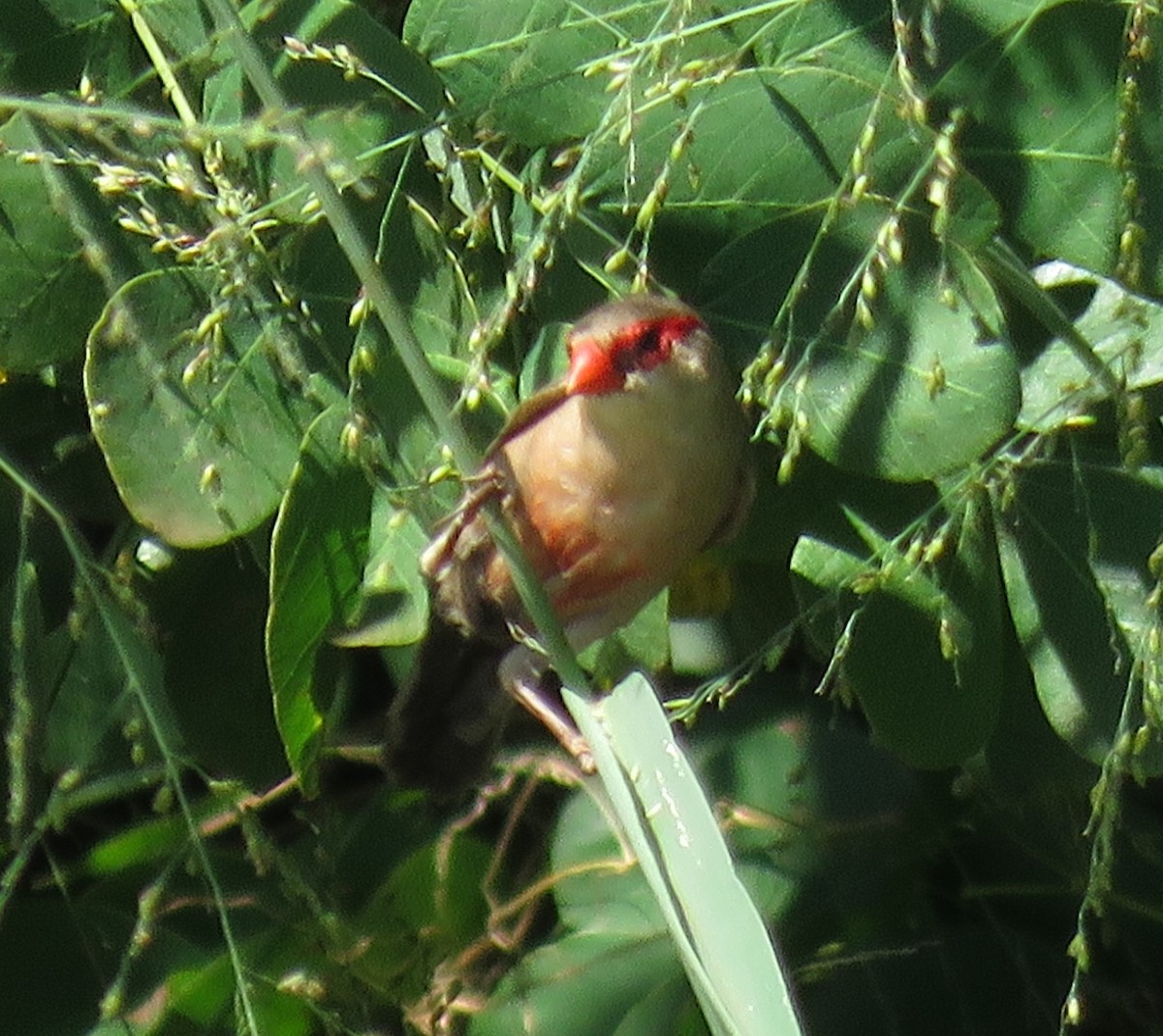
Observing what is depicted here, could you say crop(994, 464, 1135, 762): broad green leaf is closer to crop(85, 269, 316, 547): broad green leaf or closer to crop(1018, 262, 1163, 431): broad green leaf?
crop(1018, 262, 1163, 431): broad green leaf

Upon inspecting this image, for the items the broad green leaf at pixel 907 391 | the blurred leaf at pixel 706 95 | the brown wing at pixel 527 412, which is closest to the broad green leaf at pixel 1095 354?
the broad green leaf at pixel 907 391

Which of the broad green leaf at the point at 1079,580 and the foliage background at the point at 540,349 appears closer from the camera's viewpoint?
the foliage background at the point at 540,349

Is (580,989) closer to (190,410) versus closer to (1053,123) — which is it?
(190,410)

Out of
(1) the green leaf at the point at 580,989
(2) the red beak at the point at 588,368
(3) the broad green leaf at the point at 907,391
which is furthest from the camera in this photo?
(1) the green leaf at the point at 580,989

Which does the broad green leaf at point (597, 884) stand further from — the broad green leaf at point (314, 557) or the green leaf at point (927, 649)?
the broad green leaf at point (314, 557)

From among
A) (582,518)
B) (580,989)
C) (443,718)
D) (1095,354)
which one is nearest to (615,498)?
(582,518)

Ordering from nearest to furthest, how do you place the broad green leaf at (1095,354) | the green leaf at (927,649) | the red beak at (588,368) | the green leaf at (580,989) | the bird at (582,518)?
the broad green leaf at (1095,354) → the green leaf at (927,649) → the red beak at (588,368) → the bird at (582,518) → the green leaf at (580,989)

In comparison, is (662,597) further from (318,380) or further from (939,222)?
(939,222)
